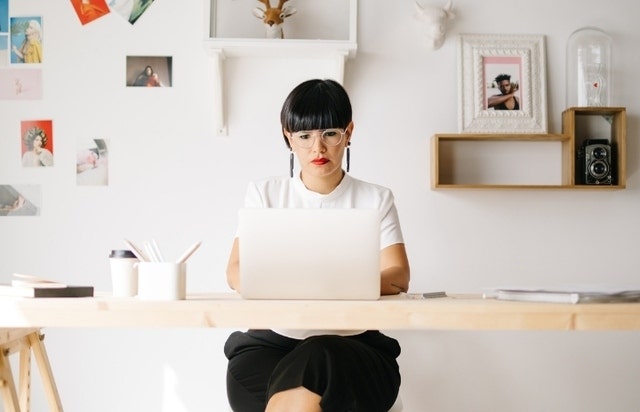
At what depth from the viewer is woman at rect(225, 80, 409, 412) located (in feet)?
4.68

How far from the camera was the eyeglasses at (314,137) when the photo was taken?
6.40 ft

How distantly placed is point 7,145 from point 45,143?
0.45 feet

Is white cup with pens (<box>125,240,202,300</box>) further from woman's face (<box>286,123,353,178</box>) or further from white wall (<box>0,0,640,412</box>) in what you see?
white wall (<box>0,0,640,412</box>)

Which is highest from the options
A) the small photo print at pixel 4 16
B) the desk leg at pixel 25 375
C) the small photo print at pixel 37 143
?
the small photo print at pixel 4 16

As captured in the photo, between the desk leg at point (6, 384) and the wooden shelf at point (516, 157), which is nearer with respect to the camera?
the desk leg at point (6, 384)

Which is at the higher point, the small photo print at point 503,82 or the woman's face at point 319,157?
the small photo print at point 503,82

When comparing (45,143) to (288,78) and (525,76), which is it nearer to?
(288,78)

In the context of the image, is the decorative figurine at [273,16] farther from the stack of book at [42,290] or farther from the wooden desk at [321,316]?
the wooden desk at [321,316]

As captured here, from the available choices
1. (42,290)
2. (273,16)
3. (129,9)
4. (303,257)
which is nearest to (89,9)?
(129,9)

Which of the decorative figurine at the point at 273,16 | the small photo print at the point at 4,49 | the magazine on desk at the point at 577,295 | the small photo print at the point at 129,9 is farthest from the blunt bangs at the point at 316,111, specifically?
the small photo print at the point at 4,49

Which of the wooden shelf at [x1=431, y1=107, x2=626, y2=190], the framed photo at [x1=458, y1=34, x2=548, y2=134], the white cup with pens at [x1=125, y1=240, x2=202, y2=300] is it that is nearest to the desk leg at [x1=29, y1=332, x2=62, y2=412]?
the white cup with pens at [x1=125, y1=240, x2=202, y2=300]

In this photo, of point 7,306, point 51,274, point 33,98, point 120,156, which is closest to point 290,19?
point 120,156

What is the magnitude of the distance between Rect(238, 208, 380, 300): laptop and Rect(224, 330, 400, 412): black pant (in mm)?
169

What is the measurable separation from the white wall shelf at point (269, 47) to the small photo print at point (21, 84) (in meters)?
0.66
